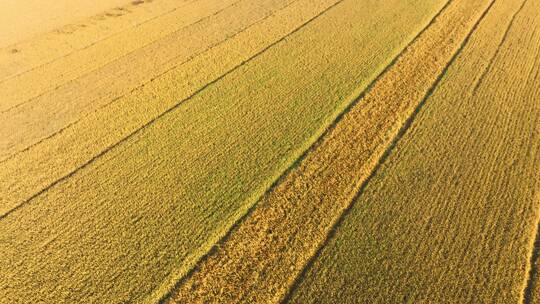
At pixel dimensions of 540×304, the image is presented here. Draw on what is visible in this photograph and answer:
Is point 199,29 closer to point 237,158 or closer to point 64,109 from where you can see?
point 64,109

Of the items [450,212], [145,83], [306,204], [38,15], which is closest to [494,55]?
[450,212]

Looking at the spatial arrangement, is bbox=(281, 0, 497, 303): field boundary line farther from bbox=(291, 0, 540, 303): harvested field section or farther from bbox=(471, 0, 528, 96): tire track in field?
bbox=(471, 0, 528, 96): tire track in field

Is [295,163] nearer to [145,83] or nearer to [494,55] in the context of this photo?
[145,83]

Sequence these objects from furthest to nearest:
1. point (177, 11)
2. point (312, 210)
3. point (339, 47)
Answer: point (177, 11), point (339, 47), point (312, 210)

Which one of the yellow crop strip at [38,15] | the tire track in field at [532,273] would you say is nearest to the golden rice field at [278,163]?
the tire track in field at [532,273]

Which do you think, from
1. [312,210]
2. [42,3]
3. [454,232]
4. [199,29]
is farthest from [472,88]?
[42,3]

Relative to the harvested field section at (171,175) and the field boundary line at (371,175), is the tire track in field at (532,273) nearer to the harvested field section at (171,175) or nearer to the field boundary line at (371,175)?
the field boundary line at (371,175)
